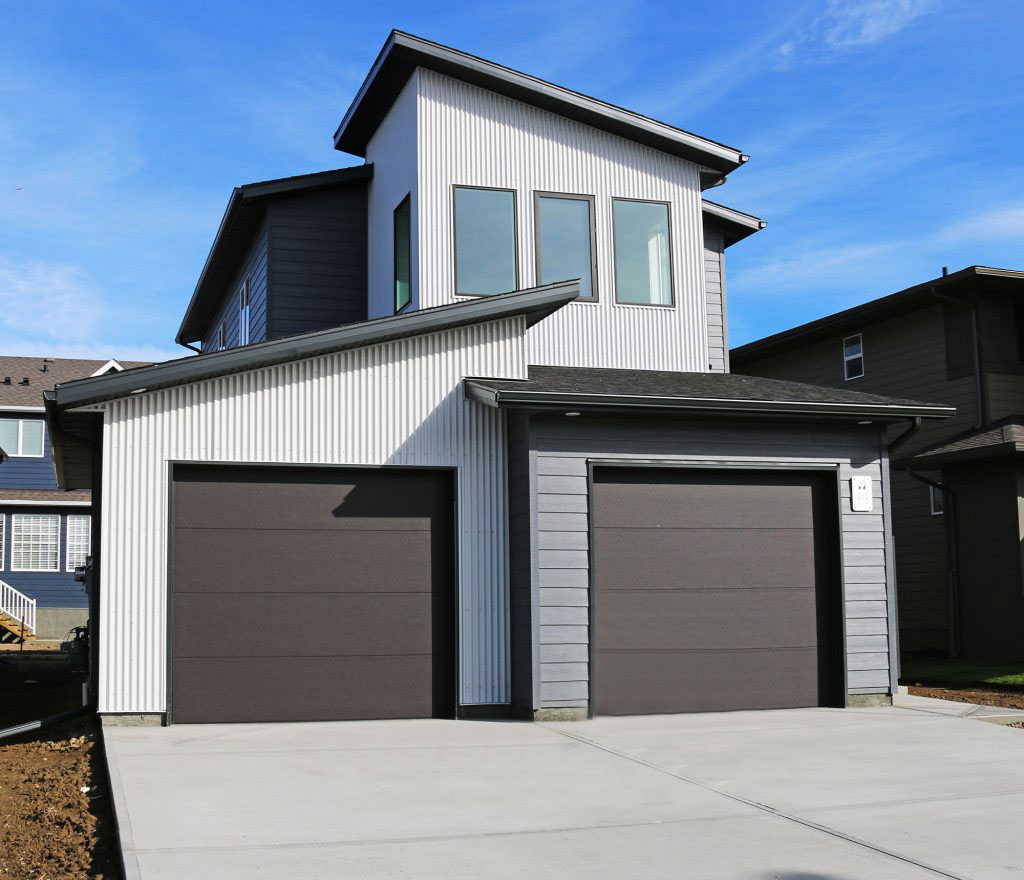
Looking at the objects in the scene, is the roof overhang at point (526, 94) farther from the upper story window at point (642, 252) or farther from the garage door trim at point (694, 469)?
the garage door trim at point (694, 469)

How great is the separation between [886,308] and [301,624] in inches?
514

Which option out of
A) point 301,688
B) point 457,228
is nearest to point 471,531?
point 301,688

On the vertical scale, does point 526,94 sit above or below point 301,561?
above

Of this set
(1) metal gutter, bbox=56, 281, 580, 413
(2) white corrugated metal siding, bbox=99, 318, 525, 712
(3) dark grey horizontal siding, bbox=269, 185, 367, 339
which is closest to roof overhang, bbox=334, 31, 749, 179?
(3) dark grey horizontal siding, bbox=269, 185, 367, 339

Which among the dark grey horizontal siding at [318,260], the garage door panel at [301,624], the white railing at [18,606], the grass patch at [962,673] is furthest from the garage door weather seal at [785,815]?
the white railing at [18,606]

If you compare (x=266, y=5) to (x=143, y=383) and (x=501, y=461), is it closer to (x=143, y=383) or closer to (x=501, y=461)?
(x=143, y=383)

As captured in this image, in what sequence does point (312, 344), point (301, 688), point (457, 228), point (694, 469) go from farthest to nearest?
point (457, 228) → point (694, 469) → point (301, 688) → point (312, 344)

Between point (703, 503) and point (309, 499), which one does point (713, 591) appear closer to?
point (703, 503)

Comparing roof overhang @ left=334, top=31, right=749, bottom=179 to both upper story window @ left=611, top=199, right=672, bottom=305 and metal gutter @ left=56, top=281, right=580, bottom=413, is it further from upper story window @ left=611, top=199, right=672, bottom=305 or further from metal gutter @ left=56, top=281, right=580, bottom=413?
metal gutter @ left=56, top=281, right=580, bottom=413

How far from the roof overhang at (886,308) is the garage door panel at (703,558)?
8.30 meters

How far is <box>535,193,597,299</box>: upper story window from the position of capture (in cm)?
1307

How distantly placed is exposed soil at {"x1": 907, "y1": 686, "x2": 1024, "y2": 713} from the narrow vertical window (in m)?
7.28

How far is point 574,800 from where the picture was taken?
21.5ft

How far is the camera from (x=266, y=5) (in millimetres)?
10875
